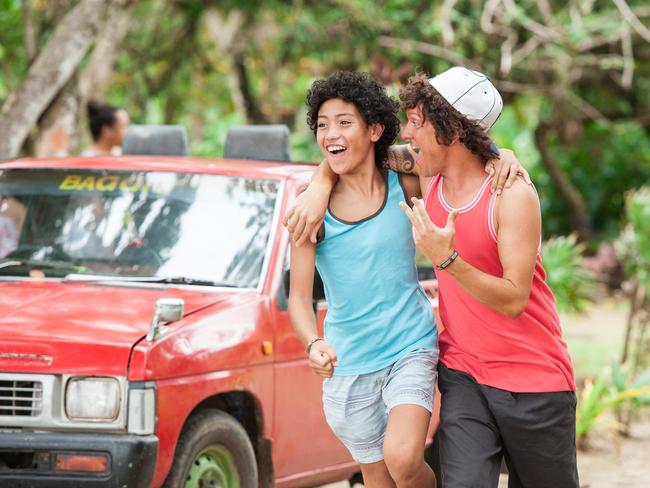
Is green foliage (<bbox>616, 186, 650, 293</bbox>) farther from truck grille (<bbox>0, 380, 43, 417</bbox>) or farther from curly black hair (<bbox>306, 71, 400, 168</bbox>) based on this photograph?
truck grille (<bbox>0, 380, 43, 417</bbox>)

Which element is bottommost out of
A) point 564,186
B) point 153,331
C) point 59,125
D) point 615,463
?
point 615,463

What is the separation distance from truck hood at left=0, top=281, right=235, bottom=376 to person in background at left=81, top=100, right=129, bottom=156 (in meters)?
4.10

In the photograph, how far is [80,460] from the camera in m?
4.98

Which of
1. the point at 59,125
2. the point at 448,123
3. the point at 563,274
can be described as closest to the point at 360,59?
the point at 59,125

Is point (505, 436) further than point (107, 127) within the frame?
No

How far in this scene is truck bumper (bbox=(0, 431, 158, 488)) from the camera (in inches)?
196

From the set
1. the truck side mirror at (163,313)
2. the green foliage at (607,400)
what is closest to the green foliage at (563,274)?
the green foliage at (607,400)

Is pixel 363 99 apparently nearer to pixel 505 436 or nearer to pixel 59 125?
pixel 505 436

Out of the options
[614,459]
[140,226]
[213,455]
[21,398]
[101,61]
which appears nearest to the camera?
[21,398]

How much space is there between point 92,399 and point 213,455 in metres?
0.71

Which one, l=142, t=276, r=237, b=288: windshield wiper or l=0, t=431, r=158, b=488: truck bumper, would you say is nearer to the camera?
l=0, t=431, r=158, b=488: truck bumper

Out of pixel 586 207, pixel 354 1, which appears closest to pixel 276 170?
pixel 354 1

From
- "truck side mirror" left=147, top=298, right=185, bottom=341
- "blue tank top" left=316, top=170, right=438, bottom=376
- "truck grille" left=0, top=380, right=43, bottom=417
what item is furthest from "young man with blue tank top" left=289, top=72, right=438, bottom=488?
"truck grille" left=0, top=380, right=43, bottom=417

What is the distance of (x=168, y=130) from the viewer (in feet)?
24.4
